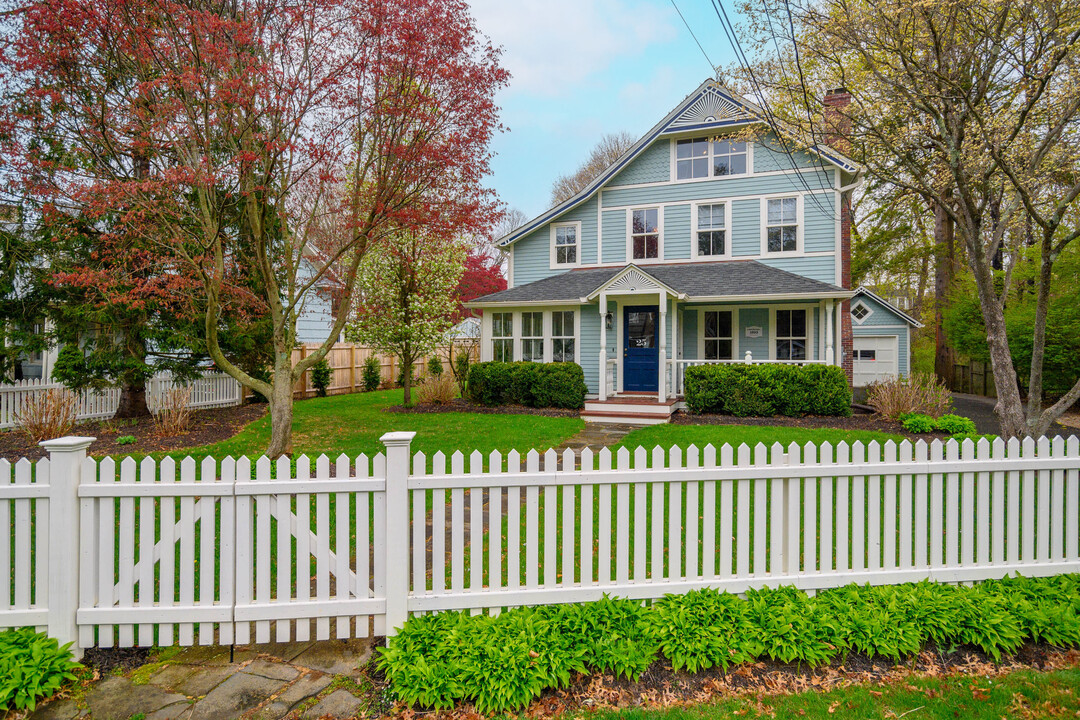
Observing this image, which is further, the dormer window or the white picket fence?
the dormer window

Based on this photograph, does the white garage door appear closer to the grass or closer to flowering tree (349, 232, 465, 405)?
flowering tree (349, 232, 465, 405)

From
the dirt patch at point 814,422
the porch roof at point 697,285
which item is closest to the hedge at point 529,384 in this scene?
the porch roof at point 697,285

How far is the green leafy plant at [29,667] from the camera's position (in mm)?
2414

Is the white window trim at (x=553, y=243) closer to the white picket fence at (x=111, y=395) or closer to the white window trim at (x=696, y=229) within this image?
the white window trim at (x=696, y=229)

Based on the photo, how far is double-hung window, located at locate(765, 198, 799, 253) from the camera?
13375mm

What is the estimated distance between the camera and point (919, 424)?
9359 millimetres

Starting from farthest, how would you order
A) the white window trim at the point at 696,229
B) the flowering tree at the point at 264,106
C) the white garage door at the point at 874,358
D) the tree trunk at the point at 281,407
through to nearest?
the white garage door at the point at 874,358 → the white window trim at the point at 696,229 → the tree trunk at the point at 281,407 → the flowering tree at the point at 264,106

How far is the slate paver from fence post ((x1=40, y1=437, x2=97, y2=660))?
1403 millimetres

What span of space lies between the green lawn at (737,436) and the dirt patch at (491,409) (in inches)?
104

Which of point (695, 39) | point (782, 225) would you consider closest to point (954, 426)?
point (782, 225)

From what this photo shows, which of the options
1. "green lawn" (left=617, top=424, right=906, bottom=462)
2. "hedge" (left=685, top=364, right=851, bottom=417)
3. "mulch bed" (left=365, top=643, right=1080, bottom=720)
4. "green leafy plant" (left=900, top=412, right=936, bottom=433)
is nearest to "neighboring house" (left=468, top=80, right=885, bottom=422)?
"hedge" (left=685, top=364, right=851, bottom=417)

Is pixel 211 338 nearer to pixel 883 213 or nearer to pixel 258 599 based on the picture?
pixel 258 599

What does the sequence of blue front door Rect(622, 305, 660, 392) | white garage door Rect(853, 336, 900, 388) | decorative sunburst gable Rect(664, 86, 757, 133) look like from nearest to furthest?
blue front door Rect(622, 305, 660, 392), decorative sunburst gable Rect(664, 86, 757, 133), white garage door Rect(853, 336, 900, 388)

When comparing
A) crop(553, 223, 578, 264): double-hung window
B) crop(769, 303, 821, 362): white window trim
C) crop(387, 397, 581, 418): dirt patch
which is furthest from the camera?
crop(553, 223, 578, 264): double-hung window
